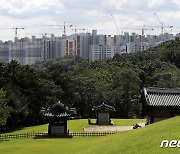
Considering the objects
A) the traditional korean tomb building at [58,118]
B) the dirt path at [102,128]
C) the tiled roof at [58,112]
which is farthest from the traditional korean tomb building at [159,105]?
the traditional korean tomb building at [58,118]

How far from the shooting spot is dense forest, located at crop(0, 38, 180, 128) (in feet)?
202

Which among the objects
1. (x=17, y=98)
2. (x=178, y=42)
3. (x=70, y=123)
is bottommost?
(x=70, y=123)

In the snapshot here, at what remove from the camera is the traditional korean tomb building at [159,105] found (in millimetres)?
42906

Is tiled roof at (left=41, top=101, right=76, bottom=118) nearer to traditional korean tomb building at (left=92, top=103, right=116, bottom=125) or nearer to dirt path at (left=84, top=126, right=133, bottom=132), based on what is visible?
dirt path at (left=84, top=126, right=133, bottom=132)

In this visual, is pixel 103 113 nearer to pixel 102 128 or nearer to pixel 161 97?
pixel 102 128

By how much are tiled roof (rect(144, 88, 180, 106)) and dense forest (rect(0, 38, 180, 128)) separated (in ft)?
62.2

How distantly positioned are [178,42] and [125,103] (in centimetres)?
5131

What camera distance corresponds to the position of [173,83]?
79312 mm

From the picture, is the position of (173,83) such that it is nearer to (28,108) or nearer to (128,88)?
(128,88)

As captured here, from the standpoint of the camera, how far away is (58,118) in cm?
4881

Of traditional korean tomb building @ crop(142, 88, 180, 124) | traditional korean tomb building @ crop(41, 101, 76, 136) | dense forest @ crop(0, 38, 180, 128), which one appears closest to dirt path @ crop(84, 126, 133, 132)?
traditional korean tomb building @ crop(41, 101, 76, 136)

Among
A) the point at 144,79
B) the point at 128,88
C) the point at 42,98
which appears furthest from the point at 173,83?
the point at 42,98

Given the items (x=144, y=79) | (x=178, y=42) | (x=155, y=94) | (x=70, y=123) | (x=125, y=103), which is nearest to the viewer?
(x=155, y=94)

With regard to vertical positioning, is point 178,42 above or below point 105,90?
above
